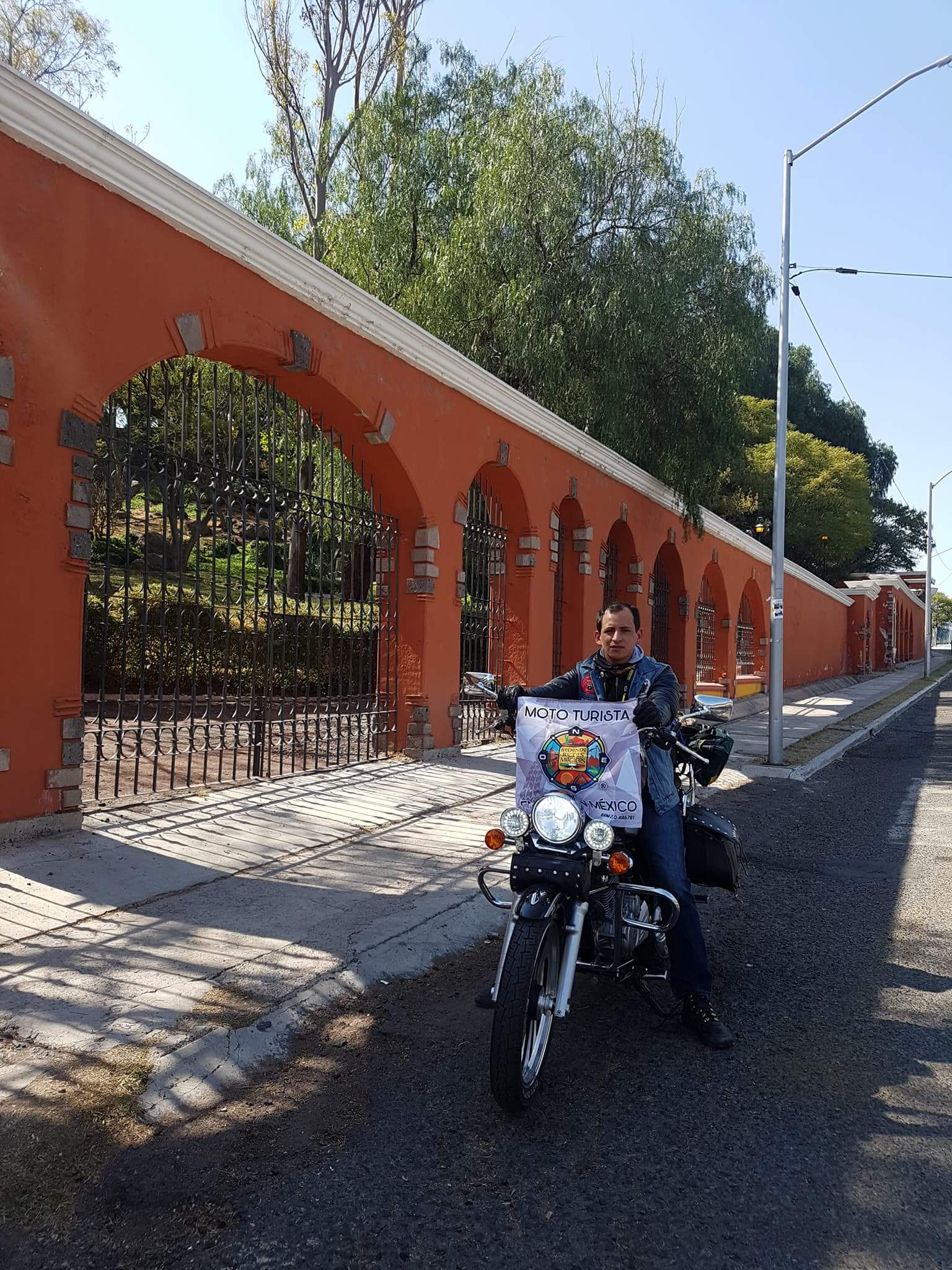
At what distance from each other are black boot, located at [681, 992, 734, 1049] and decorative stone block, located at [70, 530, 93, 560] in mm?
4489

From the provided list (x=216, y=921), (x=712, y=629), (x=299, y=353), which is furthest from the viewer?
(x=712, y=629)

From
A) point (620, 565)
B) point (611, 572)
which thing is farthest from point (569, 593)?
point (620, 565)

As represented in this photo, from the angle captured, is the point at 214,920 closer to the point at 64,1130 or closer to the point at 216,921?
the point at 216,921

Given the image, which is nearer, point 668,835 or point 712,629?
point 668,835

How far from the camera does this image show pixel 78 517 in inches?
246

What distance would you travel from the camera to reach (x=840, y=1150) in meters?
2.92

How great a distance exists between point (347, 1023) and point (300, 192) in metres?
22.3

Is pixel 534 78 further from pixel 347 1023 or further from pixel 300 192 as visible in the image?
pixel 347 1023

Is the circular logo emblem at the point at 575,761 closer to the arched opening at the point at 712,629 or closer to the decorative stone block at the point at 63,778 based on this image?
the decorative stone block at the point at 63,778

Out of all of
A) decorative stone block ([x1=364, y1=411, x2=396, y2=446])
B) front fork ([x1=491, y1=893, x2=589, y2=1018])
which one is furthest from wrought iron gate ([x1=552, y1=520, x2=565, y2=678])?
front fork ([x1=491, y1=893, x2=589, y2=1018])

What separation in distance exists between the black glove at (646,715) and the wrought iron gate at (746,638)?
22742mm

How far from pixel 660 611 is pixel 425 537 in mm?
9994

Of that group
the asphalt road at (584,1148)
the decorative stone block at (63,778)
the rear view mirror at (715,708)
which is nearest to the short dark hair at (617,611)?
the rear view mirror at (715,708)

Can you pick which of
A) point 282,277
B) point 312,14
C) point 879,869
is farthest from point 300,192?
point 879,869
